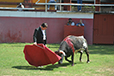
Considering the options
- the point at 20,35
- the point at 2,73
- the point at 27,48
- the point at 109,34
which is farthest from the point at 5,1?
the point at 2,73

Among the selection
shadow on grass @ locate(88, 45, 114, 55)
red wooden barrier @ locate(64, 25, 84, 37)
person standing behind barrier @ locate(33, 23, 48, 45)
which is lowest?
shadow on grass @ locate(88, 45, 114, 55)

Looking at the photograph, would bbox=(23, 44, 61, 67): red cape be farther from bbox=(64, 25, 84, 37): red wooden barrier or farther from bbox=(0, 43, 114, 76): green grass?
bbox=(64, 25, 84, 37): red wooden barrier

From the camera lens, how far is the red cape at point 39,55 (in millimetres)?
9008

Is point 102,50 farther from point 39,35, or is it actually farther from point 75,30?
point 39,35

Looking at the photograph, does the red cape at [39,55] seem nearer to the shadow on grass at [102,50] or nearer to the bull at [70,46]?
the bull at [70,46]

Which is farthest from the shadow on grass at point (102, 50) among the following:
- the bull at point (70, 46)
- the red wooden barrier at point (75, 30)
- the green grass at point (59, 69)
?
the bull at point (70, 46)

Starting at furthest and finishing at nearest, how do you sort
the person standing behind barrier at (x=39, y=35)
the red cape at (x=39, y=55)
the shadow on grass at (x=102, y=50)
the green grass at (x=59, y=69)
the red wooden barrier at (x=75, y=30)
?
the red wooden barrier at (x=75, y=30) < the shadow on grass at (x=102, y=50) < the person standing behind barrier at (x=39, y=35) < the red cape at (x=39, y=55) < the green grass at (x=59, y=69)

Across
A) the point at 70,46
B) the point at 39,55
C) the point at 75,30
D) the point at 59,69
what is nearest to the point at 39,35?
the point at 39,55

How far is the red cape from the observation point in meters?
9.01

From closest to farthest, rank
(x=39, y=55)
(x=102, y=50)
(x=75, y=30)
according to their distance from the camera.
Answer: (x=39, y=55), (x=102, y=50), (x=75, y=30)

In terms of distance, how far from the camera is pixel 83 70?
8914 millimetres

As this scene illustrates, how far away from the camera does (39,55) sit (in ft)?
30.3

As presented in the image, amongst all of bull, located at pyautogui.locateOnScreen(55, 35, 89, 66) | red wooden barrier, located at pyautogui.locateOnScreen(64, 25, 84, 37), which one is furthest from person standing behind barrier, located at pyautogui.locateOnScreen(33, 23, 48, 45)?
red wooden barrier, located at pyautogui.locateOnScreen(64, 25, 84, 37)

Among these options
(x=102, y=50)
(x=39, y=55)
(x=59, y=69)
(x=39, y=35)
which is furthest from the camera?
(x=102, y=50)
